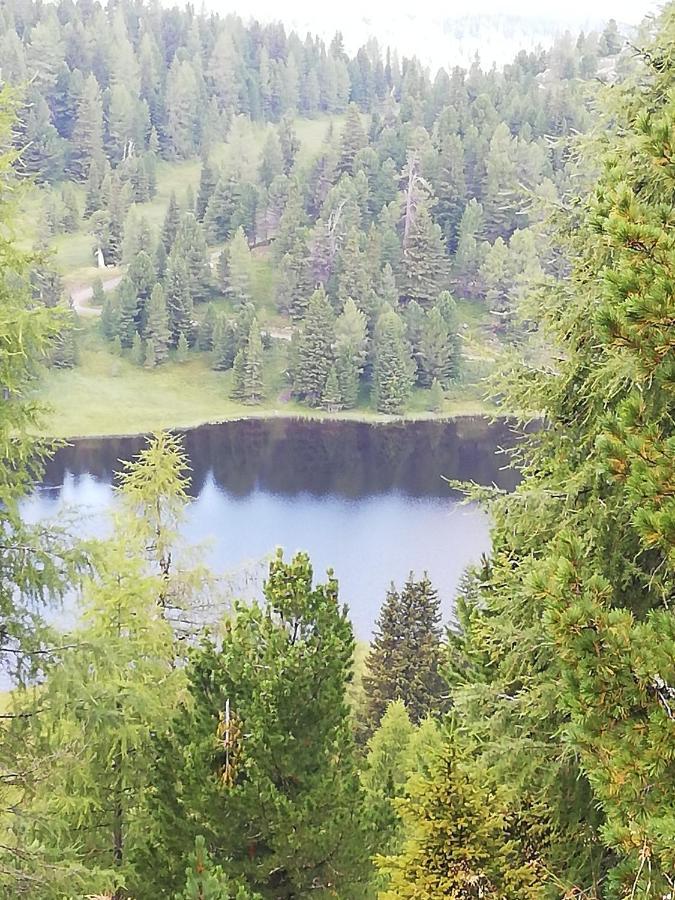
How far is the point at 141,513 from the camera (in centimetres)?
1266

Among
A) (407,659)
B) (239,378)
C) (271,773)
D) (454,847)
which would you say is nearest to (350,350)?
(239,378)

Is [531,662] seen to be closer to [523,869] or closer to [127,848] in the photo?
[523,869]

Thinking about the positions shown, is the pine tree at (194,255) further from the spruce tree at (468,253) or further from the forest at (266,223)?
the spruce tree at (468,253)

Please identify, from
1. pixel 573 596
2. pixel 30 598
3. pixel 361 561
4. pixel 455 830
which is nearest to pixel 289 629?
pixel 30 598

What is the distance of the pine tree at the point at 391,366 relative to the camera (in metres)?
75.6

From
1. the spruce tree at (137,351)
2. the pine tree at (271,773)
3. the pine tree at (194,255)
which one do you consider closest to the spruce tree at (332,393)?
the spruce tree at (137,351)

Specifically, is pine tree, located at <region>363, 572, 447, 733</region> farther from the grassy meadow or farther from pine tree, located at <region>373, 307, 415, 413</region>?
pine tree, located at <region>373, 307, 415, 413</region>

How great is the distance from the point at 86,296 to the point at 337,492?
4953 cm

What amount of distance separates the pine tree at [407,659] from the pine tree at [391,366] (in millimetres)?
48976

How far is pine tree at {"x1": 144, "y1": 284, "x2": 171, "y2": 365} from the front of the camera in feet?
268

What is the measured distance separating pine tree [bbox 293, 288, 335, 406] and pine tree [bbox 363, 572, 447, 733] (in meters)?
50.4

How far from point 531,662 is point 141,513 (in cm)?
787

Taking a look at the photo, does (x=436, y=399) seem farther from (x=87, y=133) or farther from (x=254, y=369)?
(x=87, y=133)

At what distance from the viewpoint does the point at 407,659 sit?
26.3 m
